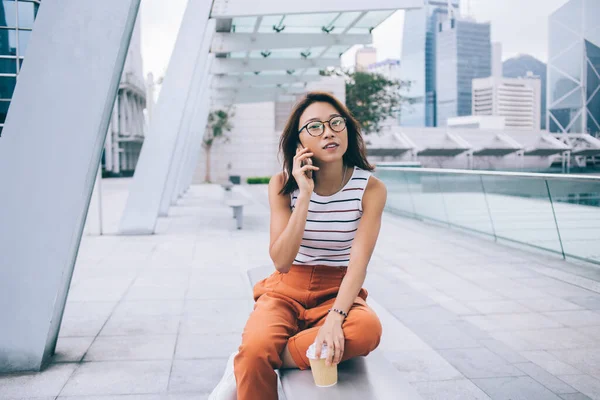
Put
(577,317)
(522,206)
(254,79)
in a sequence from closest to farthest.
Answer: (577,317)
(522,206)
(254,79)

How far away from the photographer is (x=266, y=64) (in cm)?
1441

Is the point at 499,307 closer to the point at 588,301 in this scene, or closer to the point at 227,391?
the point at 588,301

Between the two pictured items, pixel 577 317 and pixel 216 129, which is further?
pixel 216 129

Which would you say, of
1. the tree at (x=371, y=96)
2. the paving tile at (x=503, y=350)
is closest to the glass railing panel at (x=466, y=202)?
the paving tile at (x=503, y=350)

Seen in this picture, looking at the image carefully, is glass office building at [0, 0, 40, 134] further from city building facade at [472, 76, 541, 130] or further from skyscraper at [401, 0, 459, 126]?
skyscraper at [401, 0, 459, 126]

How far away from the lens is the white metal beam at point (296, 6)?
854 cm

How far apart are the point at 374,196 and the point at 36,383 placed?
89.1 inches

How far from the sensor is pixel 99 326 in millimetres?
4340

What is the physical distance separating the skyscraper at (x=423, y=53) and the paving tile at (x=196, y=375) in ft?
413

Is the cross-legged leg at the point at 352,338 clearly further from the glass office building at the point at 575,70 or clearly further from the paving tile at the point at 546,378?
the glass office building at the point at 575,70

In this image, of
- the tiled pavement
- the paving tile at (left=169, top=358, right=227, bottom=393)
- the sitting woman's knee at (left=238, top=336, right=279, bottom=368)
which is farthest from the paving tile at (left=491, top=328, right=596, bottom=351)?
the sitting woman's knee at (left=238, top=336, right=279, bottom=368)

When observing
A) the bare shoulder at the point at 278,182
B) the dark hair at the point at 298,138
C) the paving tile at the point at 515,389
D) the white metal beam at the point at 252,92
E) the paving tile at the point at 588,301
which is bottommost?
the paving tile at the point at 588,301

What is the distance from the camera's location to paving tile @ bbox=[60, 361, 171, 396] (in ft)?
10.1

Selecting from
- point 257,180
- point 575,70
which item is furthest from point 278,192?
point 257,180
